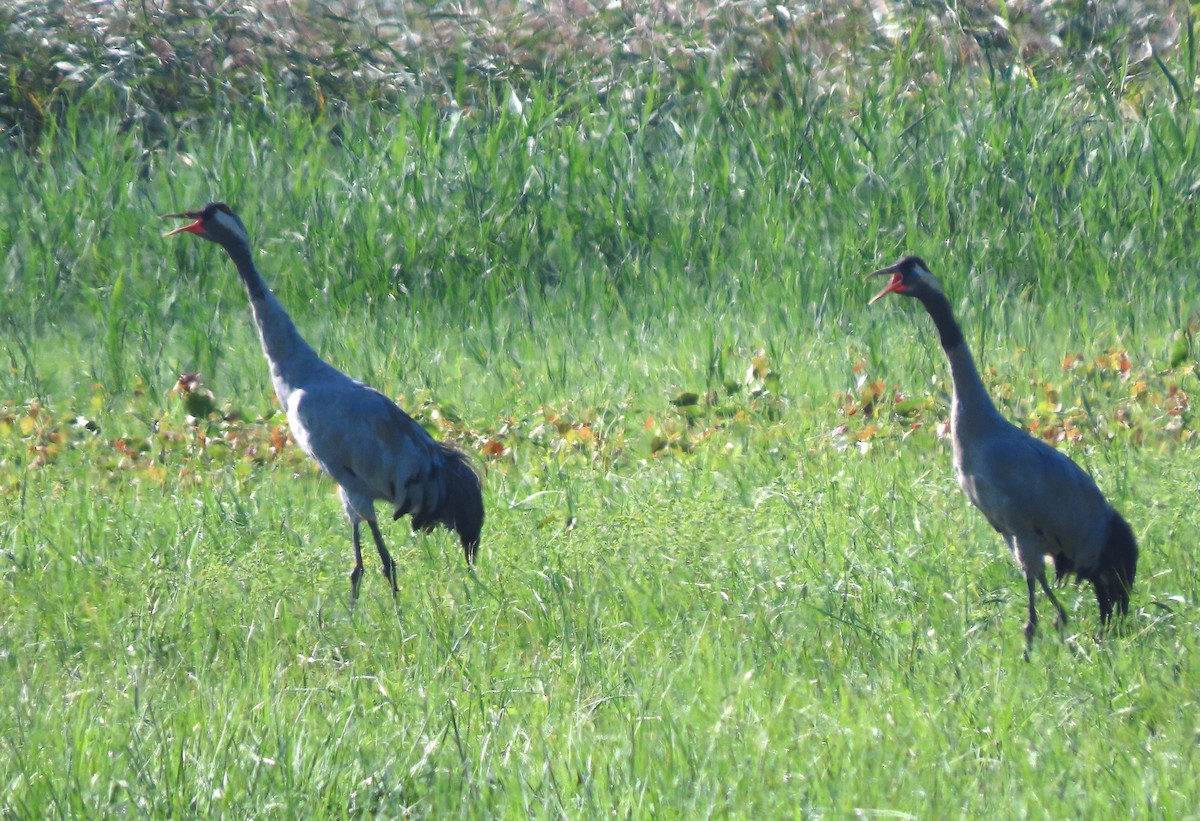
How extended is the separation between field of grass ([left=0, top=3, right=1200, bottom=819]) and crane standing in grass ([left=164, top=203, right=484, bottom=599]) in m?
0.19

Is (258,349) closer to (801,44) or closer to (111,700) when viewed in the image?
(111,700)

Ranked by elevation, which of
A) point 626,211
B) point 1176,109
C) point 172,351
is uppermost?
point 1176,109

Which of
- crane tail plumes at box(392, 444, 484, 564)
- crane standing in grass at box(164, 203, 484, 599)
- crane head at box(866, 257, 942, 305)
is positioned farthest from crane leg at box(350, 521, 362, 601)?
crane head at box(866, 257, 942, 305)

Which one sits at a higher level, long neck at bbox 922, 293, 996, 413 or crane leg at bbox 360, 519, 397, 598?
long neck at bbox 922, 293, 996, 413

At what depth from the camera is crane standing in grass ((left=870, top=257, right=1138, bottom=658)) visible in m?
4.94

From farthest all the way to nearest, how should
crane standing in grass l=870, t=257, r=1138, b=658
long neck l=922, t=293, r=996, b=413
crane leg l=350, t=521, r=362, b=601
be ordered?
crane leg l=350, t=521, r=362, b=601, long neck l=922, t=293, r=996, b=413, crane standing in grass l=870, t=257, r=1138, b=658

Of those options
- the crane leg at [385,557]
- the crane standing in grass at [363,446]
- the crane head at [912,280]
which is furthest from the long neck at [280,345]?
the crane head at [912,280]

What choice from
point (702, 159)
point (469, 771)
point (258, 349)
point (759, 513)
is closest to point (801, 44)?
point (702, 159)

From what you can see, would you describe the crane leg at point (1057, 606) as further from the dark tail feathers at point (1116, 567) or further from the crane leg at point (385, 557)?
the crane leg at point (385, 557)

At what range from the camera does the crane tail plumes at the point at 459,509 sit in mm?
5977

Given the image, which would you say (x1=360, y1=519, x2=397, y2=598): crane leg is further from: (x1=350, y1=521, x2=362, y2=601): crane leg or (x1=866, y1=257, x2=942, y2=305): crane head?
(x1=866, y1=257, x2=942, y2=305): crane head

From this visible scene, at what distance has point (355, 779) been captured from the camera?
3791mm

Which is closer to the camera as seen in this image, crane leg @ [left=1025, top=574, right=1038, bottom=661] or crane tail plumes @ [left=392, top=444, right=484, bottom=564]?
crane leg @ [left=1025, top=574, right=1038, bottom=661]

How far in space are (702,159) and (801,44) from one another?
319cm
